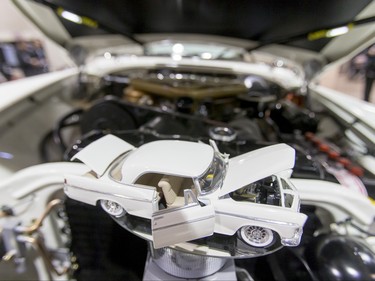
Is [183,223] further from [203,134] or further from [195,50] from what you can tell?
[195,50]

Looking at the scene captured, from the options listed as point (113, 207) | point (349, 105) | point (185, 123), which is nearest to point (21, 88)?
point (185, 123)

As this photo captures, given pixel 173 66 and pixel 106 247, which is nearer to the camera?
pixel 106 247

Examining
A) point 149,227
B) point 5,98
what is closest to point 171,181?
point 149,227

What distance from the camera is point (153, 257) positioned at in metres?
0.60

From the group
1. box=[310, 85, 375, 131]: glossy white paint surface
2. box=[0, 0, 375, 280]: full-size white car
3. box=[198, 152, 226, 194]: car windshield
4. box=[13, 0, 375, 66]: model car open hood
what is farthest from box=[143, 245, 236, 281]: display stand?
box=[13, 0, 375, 66]: model car open hood

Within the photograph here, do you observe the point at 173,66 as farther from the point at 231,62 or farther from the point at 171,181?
the point at 171,181

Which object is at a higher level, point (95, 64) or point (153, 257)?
point (95, 64)

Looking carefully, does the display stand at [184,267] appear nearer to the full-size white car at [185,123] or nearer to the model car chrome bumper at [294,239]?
the full-size white car at [185,123]

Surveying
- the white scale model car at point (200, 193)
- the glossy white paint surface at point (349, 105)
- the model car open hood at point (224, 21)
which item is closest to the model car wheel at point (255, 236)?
the white scale model car at point (200, 193)

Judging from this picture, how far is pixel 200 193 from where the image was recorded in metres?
0.47

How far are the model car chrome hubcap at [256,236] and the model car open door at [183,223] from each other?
0.23 ft

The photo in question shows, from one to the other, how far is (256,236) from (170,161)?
21 centimetres

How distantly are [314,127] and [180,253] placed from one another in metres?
0.82

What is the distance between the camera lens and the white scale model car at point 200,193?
44cm
